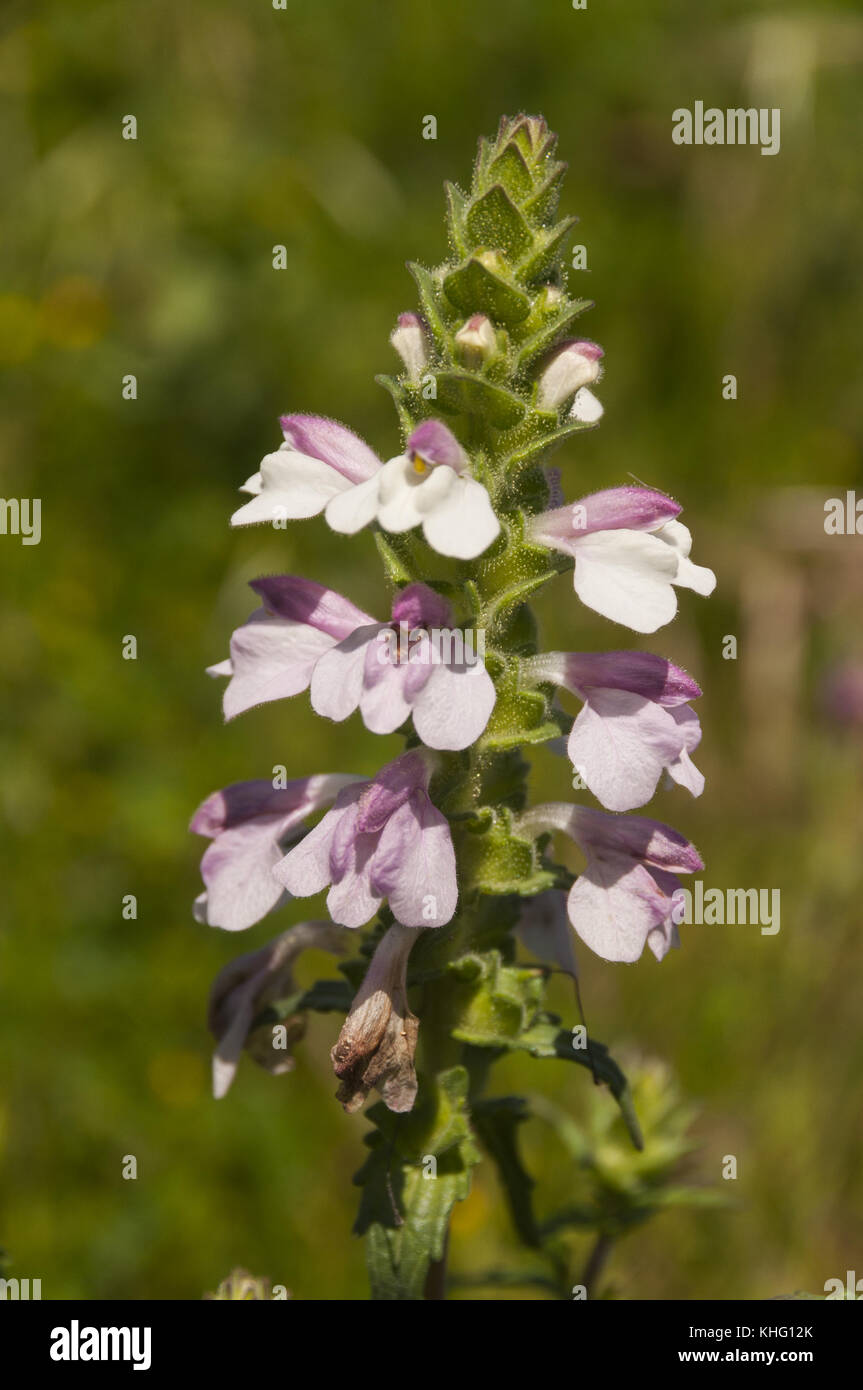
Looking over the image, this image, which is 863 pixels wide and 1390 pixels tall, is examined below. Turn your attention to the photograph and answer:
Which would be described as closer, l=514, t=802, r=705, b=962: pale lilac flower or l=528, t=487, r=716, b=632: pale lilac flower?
l=528, t=487, r=716, b=632: pale lilac flower

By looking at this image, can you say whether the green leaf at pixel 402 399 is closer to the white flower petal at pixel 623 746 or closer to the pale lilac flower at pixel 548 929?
the white flower petal at pixel 623 746

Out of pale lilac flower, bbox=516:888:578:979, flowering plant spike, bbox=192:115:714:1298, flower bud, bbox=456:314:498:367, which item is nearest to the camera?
flowering plant spike, bbox=192:115:714:1298

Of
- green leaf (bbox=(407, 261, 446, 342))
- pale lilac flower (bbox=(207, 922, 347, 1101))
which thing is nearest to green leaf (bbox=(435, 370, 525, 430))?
green leaf (bbox=(407, 261, 446, 342))

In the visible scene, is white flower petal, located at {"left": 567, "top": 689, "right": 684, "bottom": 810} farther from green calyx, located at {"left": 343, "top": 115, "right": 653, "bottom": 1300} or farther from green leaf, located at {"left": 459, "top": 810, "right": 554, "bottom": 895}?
green leaf, located at {"left": 459, "top": 810, "right": 554, "bottom": 895}

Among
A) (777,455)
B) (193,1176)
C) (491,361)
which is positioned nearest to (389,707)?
(491,361)

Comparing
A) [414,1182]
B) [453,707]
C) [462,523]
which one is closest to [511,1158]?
[414,1182]

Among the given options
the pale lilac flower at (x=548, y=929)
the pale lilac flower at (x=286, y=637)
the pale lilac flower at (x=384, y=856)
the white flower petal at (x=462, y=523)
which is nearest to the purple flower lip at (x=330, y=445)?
the pale lilac flower at (x=286, y=637)
